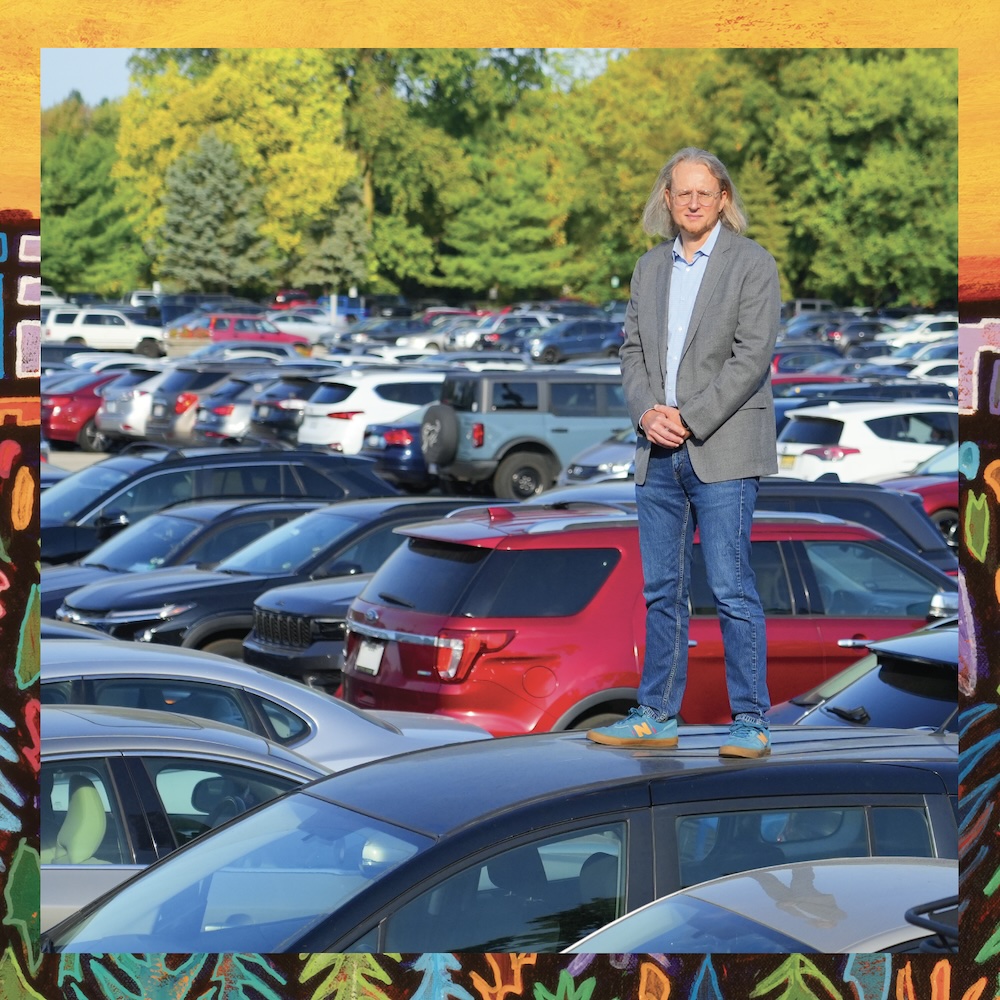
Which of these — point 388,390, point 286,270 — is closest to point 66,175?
point 286,270

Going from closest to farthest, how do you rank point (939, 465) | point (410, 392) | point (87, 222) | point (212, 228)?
point (939, 465), point (410, 392), point (212, 228), point (87, 222)

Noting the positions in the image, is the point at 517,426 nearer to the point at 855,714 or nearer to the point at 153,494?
the point at 153,494

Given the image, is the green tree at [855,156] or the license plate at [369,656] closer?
the license plate at [369,656]

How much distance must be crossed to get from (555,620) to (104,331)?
47.3m

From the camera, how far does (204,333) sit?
52.2 metres

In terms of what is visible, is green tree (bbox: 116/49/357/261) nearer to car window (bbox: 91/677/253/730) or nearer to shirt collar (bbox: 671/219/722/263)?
car window (bbox: 91/677/253/730)

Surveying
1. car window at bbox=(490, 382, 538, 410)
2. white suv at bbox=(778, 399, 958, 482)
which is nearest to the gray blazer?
white suv at bbox=(778, 399, 958, 482)

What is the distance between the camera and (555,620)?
27.3 feet

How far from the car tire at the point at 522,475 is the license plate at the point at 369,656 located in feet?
47.8

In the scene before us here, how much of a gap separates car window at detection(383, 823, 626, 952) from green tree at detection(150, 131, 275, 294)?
6556cm

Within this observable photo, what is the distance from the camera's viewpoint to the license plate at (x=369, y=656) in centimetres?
856

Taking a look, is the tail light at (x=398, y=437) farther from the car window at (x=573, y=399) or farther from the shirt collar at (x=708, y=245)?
the shirt collar at (x=708, y=245)

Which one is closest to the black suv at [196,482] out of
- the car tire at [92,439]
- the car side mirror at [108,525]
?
the car side mirror at [108,525]

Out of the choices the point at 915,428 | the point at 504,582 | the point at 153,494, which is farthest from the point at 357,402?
the point at 504,582
